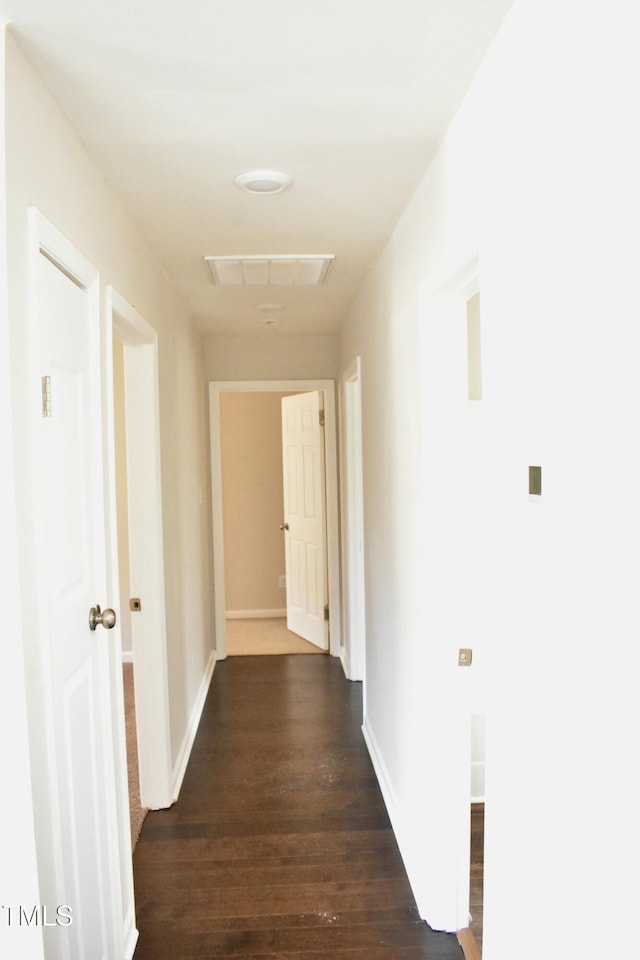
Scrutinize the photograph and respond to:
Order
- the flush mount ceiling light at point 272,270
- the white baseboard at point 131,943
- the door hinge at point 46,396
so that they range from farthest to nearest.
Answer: the flush mount ceiling light at point 272,270
the white baseboard at point 131,943
the door hinge at point 46,396

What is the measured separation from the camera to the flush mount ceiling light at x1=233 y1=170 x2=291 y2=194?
6.02 feet

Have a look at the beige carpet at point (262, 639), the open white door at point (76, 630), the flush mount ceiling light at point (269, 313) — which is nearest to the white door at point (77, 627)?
the open white door at point (76, 630)

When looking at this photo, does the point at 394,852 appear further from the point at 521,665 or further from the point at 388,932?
the point at 521,665

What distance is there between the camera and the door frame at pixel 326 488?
4.47 metres

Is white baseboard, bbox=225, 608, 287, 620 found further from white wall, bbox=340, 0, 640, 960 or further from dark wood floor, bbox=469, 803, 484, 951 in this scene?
white wall, bbox=340, 0, 640, 960

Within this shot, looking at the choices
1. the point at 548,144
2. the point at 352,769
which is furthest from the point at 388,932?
the point at 548,144

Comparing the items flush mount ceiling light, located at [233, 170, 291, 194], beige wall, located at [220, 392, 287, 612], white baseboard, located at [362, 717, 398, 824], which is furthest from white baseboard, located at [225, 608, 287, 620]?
flush mount ceiling light, located at [233, 170, 291, 194]

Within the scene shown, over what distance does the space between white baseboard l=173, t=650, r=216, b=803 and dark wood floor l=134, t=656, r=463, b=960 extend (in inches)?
1.6

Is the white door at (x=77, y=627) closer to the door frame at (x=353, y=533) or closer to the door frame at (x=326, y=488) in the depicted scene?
the door frame at (x=353, y=533)

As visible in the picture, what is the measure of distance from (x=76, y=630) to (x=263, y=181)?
4.43 feet

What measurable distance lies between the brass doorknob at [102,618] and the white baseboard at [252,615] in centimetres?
404

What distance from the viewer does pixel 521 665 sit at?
3.93ft

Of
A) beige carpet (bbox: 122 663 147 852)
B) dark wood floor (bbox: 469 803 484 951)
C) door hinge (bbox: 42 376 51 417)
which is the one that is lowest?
dark wood floor (bbox: 469 803 484 951)

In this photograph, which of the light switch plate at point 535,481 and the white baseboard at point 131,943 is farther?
the white baseboard at point 131,943
